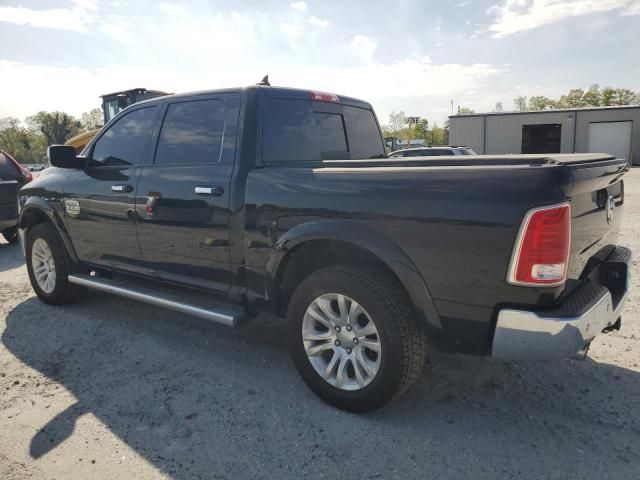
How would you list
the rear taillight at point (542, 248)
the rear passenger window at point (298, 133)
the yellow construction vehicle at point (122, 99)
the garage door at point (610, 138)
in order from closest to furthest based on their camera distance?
the rear taillight at point (542, 248) < the rear passenger window at point (298, 133) < the yellow construction vehicle at point (122, 99) < the garage door at point (610, 138)

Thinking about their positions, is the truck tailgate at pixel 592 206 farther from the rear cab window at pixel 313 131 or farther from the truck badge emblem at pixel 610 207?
the rear cab window at pixel 313 131

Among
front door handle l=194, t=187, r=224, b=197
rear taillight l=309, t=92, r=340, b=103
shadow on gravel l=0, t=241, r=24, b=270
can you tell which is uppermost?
rear taillight l=309, t=92, r=340, b=103

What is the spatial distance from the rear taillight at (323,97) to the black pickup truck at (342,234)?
0.02m

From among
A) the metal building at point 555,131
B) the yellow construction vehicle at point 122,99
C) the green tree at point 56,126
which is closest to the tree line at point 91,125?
the green tree at point 56,126

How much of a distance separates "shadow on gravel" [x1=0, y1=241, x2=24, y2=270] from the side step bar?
3.30 meters

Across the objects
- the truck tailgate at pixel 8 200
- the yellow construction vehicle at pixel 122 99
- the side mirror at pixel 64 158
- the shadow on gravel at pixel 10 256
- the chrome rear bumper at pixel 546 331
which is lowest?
the shadow on gravel at pixel 10 256

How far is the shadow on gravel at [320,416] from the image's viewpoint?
7.90 ft

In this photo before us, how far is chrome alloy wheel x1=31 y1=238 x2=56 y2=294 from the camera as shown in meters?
4.84

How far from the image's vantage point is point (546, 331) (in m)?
2.24

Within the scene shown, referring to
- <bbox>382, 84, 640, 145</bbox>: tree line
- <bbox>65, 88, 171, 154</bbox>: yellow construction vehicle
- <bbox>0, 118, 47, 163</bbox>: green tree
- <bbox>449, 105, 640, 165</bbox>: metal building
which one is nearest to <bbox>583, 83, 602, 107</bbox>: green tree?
<bbox>382, 84, 640, 145</bbox>: tree line

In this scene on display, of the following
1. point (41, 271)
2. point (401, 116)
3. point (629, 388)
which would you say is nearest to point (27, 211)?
point (41, 271)

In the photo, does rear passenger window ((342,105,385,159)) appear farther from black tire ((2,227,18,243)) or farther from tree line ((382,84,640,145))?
tree line ((382,84,640,145))

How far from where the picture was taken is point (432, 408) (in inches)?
115

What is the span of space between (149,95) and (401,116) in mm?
75416
